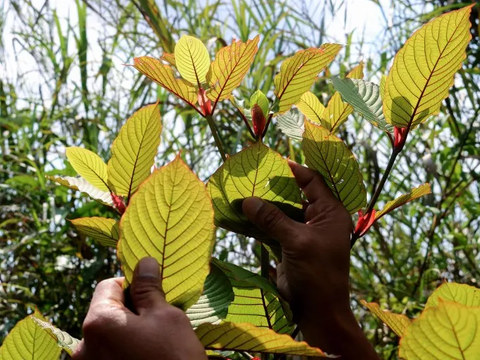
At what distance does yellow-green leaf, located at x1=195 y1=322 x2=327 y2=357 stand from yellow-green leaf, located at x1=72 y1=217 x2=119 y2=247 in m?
0.14

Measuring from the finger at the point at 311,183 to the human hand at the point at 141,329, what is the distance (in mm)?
163

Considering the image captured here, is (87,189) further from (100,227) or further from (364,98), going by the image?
(364,98)

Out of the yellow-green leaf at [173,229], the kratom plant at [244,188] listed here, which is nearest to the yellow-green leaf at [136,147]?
the kratom plant at [244,188]

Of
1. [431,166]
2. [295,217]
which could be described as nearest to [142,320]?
[295,217]

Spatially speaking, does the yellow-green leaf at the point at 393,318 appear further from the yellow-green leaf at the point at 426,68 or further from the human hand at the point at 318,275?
the yellow-green leaf at the point at 426,68

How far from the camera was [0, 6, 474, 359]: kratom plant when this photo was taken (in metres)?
0.30

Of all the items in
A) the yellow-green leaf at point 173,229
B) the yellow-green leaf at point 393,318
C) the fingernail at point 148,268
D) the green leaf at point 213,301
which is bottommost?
the yellow-green leaf at point 393,318

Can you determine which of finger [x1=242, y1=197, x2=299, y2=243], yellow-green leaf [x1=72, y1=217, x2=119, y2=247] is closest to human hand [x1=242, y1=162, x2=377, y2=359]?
finger [x1=242, y1=197, x2=299, y2=243]

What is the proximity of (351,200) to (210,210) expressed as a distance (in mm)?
155

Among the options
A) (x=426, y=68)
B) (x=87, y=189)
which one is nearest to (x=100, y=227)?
(x=87, y=189)

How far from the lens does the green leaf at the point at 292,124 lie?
0.48 metres

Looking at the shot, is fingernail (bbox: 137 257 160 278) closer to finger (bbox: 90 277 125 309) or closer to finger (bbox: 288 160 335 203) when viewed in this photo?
finger (bbox: 90 277 125 309)

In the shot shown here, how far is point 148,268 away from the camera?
0.29 m

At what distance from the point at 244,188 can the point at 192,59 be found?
0.13 metres
